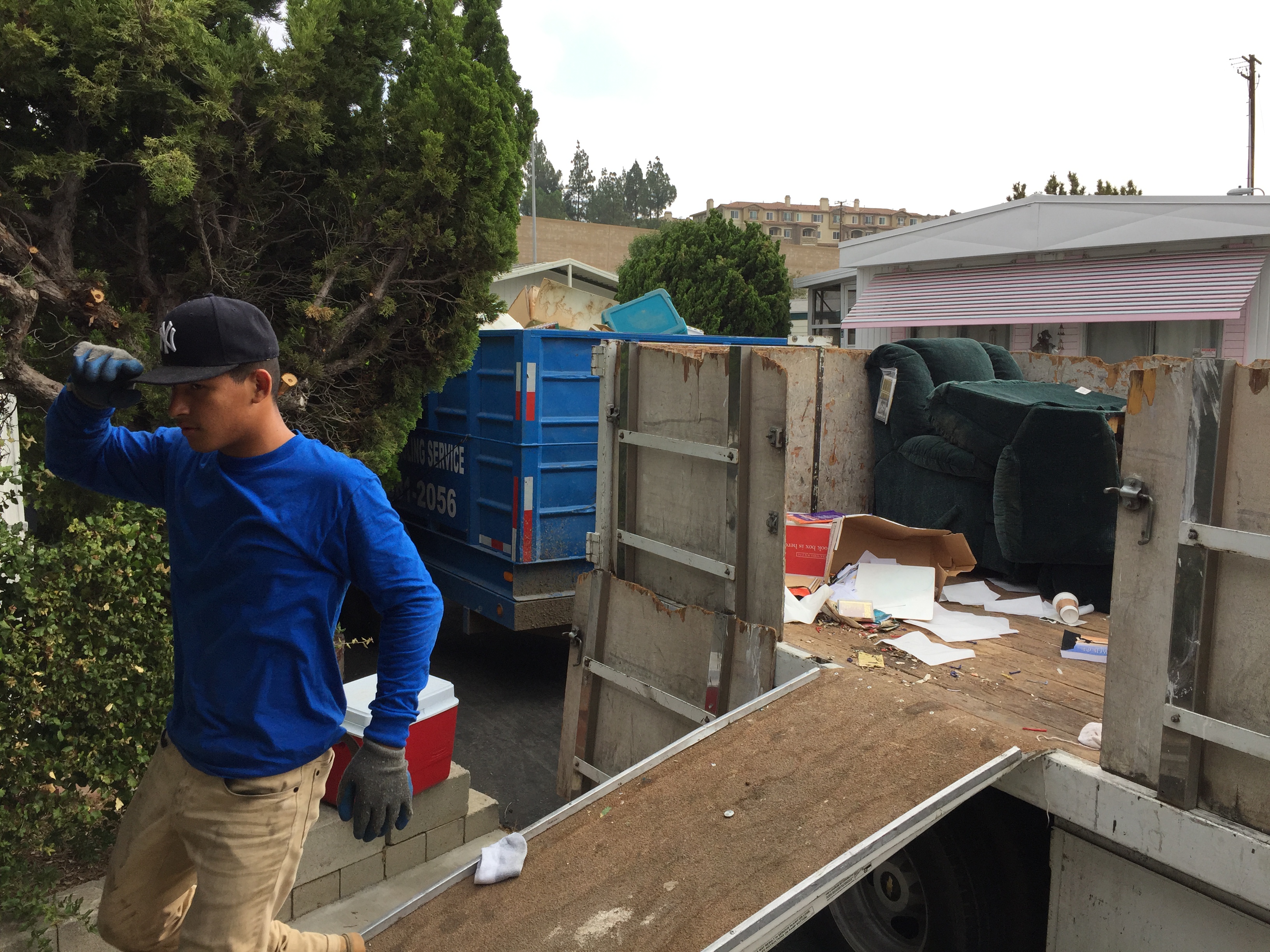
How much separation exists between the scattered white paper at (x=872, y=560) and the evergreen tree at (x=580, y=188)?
79.7 m

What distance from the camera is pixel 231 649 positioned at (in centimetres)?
210

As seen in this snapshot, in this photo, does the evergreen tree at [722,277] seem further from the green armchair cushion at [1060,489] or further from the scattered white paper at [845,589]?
the scattered white paper at [845,589]

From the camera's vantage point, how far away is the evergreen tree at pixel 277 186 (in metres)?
4.10

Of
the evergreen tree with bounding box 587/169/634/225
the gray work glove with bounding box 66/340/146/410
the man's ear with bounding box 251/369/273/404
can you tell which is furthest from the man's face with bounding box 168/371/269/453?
the evergreen tree with bounding box 587/169/634/225

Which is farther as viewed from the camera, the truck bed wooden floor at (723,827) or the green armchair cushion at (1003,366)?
the green armchair cushion at (1003,366)

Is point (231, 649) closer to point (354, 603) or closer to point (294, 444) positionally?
point (294, 444)

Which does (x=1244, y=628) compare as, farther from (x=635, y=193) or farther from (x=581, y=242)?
(x=635, y=193)

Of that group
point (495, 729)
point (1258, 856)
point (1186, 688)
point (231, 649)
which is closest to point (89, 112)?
point (231, 649)

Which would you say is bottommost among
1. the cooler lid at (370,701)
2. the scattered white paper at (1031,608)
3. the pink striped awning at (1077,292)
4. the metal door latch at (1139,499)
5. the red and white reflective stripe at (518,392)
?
the cooler lid at (370,701)

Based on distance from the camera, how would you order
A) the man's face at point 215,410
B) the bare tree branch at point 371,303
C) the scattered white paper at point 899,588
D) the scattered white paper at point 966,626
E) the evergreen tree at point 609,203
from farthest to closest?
the evergreen tree at point 609,203, the bare tree branch at point 371,303, the scattered white paper at point 899,588, the scattered white paper at point 966,626, the man's face at point 215,410

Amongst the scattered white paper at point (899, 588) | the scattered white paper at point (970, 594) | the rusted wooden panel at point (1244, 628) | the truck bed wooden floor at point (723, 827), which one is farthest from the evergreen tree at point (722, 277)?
the rusted wooden panel at point (1244, 628)

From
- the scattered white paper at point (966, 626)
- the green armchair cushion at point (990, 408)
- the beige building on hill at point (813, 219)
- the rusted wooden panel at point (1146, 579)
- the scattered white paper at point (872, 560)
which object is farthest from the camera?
the beige building on hill at point (813, 219)

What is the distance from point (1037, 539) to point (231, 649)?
3450 millimetres

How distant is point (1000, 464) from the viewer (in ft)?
14.5
